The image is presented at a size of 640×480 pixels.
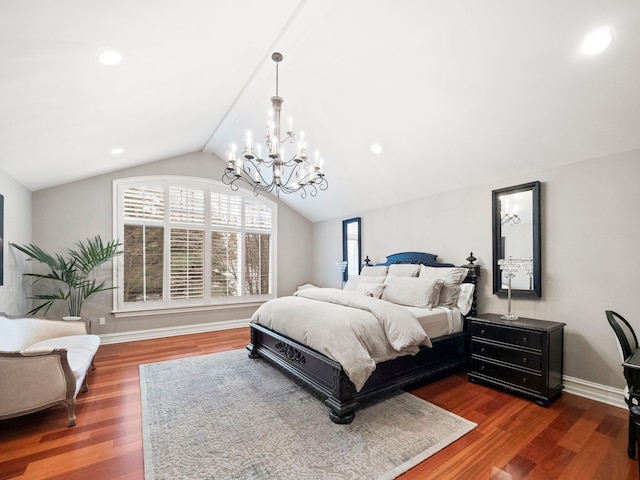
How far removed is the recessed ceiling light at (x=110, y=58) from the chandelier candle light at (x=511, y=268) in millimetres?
3876

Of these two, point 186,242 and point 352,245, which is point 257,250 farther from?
point 352,245

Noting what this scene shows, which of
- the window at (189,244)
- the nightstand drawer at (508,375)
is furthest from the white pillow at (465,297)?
the window at (189,244)

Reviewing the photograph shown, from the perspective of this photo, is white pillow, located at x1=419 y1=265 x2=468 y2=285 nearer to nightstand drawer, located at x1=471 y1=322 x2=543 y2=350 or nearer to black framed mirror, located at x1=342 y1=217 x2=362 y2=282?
nightstand drawer, located at x1=471 y1=322 x2=543 y2=350

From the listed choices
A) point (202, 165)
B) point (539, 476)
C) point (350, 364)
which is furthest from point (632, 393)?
point (202, 165)

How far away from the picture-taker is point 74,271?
410 cm

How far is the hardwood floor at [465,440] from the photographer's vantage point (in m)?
1.88

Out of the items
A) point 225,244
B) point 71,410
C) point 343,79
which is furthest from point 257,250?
point 71,410

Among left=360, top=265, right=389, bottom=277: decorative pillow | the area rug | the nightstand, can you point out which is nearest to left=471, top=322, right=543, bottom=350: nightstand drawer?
the nightstand

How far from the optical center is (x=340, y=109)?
353cm

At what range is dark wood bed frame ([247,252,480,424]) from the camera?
2461mm

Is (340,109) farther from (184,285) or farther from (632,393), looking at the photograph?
(184,285)

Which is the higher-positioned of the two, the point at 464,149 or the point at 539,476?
the point at 464,149

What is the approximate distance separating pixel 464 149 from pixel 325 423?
3.13 metres

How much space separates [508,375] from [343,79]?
3355 millimetres
